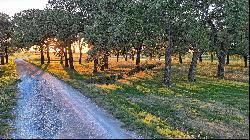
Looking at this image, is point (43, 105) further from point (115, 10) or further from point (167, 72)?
point (115, 10)

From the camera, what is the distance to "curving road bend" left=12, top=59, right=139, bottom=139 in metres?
28.2

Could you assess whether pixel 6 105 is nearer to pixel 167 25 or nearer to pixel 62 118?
pixel 62 118

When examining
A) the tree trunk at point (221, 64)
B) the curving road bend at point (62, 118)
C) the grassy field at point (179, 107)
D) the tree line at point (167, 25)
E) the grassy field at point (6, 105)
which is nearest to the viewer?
the curving road bend at point (62, 118)

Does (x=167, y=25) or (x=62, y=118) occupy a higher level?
(x=167, y=25)

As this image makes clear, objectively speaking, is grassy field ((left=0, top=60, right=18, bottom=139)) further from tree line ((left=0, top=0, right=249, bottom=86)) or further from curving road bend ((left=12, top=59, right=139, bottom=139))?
tree line ((left=0, top=0, right=249, bottom=86))

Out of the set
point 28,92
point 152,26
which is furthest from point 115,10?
point 28,92

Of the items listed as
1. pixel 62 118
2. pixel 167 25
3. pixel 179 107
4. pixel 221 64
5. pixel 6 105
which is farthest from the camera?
pixel 221 64

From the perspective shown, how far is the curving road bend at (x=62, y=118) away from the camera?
28234 millimetres

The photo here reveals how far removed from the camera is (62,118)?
111 feet

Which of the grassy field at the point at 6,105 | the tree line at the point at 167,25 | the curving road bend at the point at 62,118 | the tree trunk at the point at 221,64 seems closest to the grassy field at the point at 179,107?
the curving road bend at the point at 62,118

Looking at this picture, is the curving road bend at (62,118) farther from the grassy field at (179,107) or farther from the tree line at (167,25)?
the tree line at (167,25)

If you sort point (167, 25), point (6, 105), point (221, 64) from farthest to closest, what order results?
point (221, 64), point (167, 25), point (6, 105)

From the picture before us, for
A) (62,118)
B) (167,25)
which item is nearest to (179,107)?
(62,118)

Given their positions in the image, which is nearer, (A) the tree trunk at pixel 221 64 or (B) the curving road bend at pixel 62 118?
(B) the curving road bend at pixel 62 118
